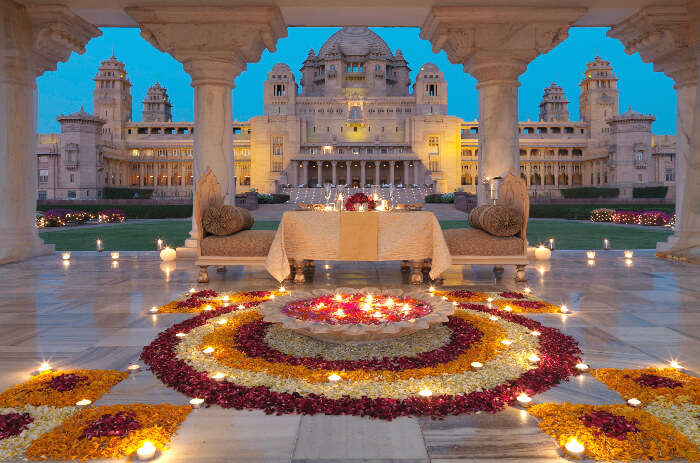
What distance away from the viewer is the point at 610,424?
81.8 inches

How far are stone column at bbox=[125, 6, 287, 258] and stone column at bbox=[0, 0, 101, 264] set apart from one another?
68.2 inches

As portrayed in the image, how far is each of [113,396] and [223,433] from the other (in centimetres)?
81

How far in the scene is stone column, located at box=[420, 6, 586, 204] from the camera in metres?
7.92

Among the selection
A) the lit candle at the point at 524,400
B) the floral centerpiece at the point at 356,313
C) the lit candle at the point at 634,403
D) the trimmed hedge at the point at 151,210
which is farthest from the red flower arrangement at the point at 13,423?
the trimmed hedge at the point at 151,210

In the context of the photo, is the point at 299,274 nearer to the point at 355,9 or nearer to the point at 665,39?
the point at 355,9

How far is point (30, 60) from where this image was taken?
852 cm

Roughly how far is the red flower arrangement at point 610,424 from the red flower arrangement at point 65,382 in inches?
106

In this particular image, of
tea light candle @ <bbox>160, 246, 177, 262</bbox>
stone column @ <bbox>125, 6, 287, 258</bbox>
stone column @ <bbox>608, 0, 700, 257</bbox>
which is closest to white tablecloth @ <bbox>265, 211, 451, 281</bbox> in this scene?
stone column @ <bbox>125, 6, 287, 258</bbox>

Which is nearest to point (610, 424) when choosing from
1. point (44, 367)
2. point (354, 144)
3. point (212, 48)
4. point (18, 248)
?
point (44, 367)

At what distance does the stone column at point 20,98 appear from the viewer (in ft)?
26.8

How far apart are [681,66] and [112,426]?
10.7 m

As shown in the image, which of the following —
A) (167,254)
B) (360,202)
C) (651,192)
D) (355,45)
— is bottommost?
(167,254)

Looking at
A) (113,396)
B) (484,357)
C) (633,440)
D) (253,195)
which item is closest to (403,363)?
(484,357)

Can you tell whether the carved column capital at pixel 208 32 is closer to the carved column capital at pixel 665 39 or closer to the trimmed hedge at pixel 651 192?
the carved column capital at pixel 665 39
